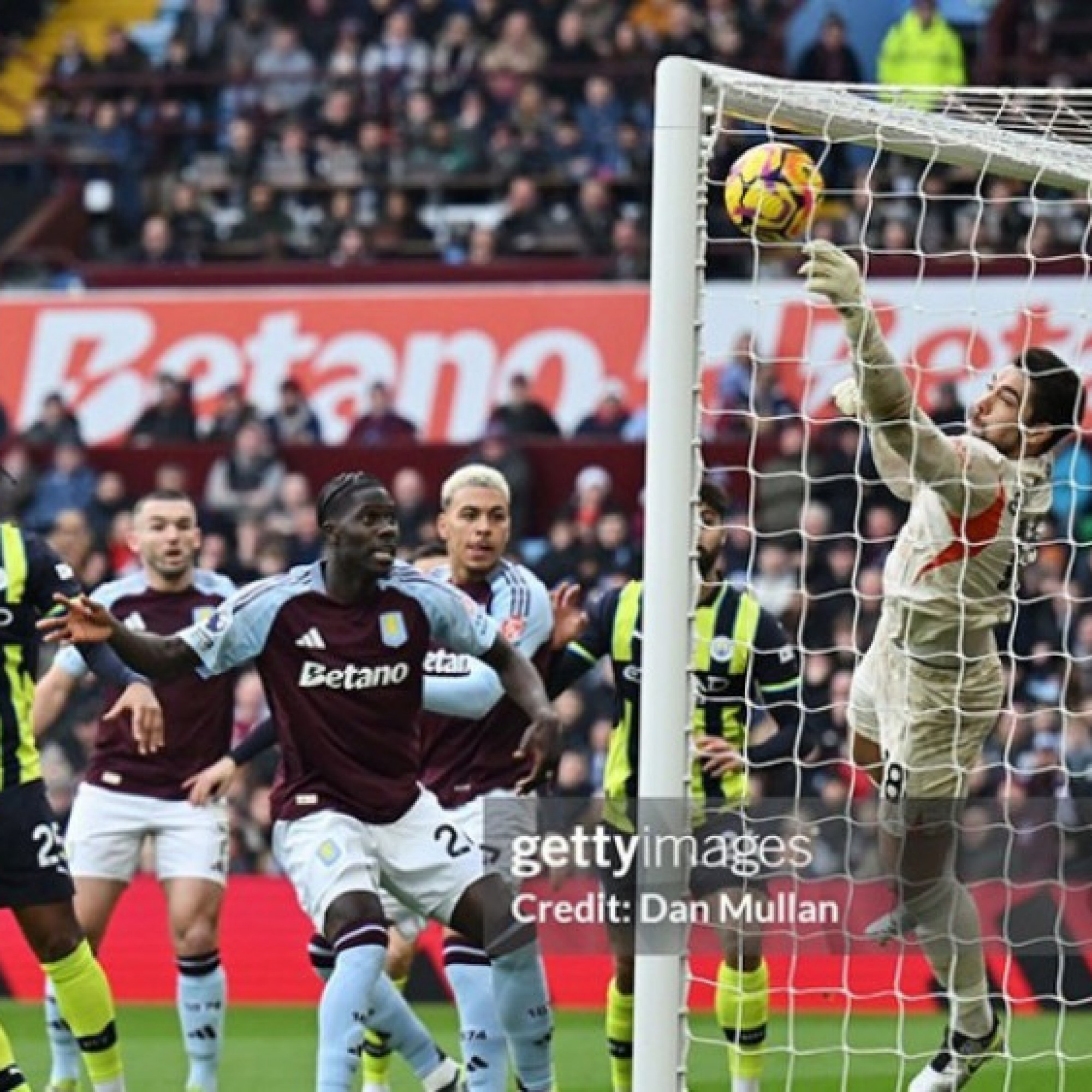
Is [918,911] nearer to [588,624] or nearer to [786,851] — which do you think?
[786,851]

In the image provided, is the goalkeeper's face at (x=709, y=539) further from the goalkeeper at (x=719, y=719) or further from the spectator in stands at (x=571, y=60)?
the spectator in stands at (x=571, y=60)

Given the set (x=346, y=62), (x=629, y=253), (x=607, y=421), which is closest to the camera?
(x=607, y=421)

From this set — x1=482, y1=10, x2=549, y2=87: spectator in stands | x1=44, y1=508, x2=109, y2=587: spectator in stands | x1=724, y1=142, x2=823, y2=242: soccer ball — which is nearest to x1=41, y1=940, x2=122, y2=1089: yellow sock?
x1=724, y1=142, x2=823, y2=242: soccer ball

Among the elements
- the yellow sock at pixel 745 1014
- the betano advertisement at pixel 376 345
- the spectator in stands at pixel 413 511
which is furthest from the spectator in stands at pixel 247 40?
the yellow sock at pixel 745 1014

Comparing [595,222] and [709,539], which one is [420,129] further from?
[709,539]

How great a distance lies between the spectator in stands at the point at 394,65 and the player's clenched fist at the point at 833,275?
44.0ft

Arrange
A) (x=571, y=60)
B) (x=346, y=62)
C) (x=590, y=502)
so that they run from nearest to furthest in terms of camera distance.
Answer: (x=590, y=502)
(x=571, y=60)
(x=346, y=62)

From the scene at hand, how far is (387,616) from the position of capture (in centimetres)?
815

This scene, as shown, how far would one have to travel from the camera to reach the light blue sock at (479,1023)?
8688 mm

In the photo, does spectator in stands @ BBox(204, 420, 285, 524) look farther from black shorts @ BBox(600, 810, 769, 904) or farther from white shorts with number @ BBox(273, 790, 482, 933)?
white shorts with number @ BBox(273, 790, 482, 933)

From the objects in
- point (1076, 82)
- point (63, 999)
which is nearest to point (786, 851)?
point (63, 999)

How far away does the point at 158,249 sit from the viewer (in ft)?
63.4

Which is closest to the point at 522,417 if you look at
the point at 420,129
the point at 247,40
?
the point at 420,129

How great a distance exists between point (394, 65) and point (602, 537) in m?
7.08
